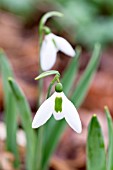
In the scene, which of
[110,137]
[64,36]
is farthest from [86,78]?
[64,36]

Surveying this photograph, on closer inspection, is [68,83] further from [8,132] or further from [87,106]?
[87,106]

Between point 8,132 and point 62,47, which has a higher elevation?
point 62,47

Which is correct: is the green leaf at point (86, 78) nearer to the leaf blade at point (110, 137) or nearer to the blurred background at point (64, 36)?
the leaf blade at point (110, 137)

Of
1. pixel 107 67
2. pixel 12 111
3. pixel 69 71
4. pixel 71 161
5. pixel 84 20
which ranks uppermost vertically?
pixel 84 20

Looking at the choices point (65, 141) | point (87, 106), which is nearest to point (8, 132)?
point (65, 141)

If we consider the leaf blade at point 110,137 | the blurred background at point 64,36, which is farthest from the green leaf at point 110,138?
the blurred background at point 64,36

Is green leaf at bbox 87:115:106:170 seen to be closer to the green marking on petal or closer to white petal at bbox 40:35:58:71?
the green marking on petal

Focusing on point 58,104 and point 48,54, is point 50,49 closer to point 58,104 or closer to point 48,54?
point 48,54
